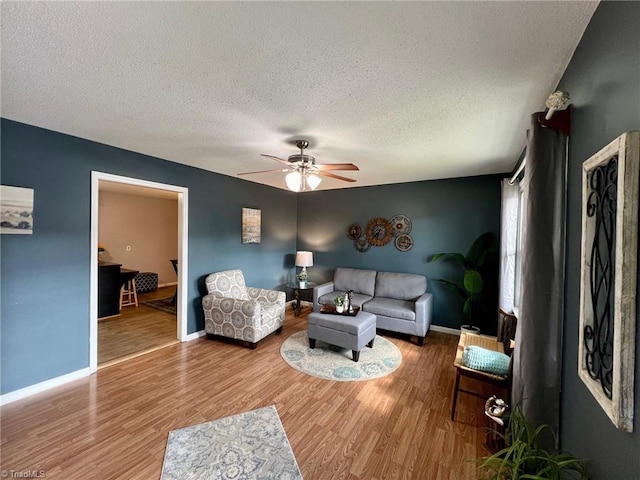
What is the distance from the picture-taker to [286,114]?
6.73ft

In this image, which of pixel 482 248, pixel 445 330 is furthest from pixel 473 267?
pixel 445 330

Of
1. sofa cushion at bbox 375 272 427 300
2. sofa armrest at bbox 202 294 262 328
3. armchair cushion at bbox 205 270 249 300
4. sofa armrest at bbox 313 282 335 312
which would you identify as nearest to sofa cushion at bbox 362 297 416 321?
sofa cushion at bbox 375 272 427 300

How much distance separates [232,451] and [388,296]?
3169 millimetres

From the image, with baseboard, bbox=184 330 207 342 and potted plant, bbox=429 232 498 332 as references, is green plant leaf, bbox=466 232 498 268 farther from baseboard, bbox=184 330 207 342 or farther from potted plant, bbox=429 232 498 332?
baseboard, bbox=184 330 207 342

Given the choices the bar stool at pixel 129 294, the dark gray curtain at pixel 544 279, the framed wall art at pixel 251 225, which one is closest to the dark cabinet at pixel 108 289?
the bar stool at pixel 129 294

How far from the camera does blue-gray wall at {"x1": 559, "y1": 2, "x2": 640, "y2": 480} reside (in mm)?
799

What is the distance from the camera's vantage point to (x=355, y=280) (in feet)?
15.5

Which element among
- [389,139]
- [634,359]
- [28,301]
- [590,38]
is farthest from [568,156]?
[28,301]

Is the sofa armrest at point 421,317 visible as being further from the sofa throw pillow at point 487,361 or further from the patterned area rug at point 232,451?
the patterned area rug at point 232,451

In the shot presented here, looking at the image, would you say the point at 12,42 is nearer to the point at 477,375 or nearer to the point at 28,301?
the point at 28,301

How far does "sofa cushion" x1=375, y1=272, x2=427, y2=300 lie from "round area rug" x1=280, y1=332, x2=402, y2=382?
0.87 m

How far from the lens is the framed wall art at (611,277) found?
732mm

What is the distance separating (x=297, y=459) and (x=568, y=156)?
2.42 metres

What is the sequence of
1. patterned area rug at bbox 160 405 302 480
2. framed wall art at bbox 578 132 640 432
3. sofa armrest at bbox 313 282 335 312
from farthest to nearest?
sofa armrest at bbox 313 282 335 312 < patterned area rug at bbox 160 405 302 480 < framed wall art at bbox 578 132 640 432
